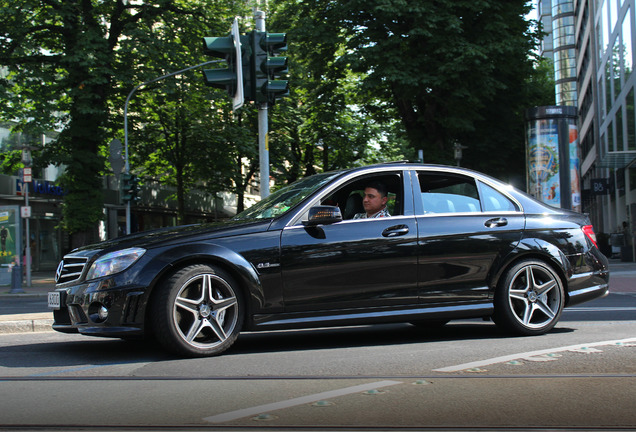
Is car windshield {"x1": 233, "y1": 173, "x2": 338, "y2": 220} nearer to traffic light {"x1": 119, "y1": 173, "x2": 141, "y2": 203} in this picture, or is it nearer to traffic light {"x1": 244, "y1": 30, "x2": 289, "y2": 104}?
traffic light {"x1": 244, "y1": 30, "x2": 289, "y2": 104}

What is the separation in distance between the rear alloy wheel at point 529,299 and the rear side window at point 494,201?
1.74 ft

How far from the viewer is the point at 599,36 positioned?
143 ft

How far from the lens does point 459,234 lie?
6547 millimetres

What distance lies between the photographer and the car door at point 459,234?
253 inches

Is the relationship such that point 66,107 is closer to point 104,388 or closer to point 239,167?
point 239,167

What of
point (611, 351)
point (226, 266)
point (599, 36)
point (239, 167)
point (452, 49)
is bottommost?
point (611, 351)

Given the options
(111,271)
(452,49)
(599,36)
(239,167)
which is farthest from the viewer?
(599,36)

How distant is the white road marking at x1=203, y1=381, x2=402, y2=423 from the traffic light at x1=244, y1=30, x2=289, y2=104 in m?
6.88

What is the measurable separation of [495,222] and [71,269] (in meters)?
3.66

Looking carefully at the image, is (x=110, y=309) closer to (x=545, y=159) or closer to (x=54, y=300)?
(x=54, y=300)

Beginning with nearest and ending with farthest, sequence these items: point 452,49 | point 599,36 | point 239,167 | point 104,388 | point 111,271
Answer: point 104,388 → point 111,271 → point 452,49 → point 239,167 → point 599,36

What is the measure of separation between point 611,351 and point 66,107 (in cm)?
2192

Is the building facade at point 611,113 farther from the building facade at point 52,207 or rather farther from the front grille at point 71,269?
the front grille at point 71,269

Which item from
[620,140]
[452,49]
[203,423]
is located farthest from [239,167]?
[203,423]
